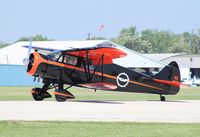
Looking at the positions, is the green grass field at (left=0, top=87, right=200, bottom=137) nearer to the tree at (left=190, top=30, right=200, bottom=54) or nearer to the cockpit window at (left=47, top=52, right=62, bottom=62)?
the cockpit window at (left=47, top=52, right=62, bottom=62)

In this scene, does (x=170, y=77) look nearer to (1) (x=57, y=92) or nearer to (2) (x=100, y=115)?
(1) (x=57, y=92)

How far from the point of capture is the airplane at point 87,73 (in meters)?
29.6

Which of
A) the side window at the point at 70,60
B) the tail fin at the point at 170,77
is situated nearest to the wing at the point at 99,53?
the side window at the point at 70,60

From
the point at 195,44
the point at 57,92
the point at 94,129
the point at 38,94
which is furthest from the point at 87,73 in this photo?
the point at 195,44

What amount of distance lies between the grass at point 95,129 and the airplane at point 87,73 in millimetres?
11861

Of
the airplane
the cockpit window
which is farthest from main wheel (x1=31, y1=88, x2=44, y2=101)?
the cockpit window

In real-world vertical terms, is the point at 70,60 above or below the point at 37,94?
above

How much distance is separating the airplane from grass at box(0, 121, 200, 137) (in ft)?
38.9

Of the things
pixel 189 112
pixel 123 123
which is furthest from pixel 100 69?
pixel 123 123

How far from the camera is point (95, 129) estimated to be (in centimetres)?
1582

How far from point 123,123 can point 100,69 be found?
13.5m

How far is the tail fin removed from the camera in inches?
1252

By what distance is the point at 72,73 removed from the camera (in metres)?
30.3

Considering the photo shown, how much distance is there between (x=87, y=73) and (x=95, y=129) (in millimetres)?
14793
